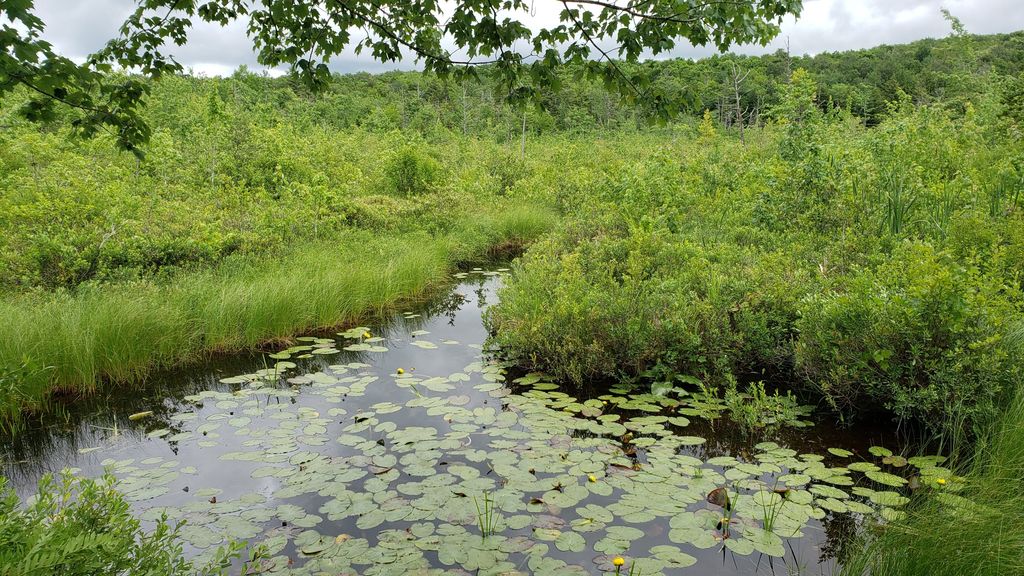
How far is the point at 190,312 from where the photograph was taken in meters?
6.63

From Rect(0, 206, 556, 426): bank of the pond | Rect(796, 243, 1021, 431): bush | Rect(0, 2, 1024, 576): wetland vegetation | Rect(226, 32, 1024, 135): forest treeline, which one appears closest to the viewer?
Rect(0, 2, 1024, 576): wetland vegetation

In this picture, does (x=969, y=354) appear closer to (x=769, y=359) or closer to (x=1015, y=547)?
(x=769, y=359)

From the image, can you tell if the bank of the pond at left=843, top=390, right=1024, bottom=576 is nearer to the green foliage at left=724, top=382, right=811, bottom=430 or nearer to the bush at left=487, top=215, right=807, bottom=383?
the green foliage at left=724, top=382, right=811, bottom=430

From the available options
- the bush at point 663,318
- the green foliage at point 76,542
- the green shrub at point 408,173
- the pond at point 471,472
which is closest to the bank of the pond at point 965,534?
the pond at point 471,472

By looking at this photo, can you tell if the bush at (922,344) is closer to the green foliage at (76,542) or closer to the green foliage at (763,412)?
the green foliage at (763,412)

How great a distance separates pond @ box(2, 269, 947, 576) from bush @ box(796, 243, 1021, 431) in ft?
1.44

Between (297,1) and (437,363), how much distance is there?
3.96 meters

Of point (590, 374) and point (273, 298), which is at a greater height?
point (273, 298)

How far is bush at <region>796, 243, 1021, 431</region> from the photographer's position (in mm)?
4062

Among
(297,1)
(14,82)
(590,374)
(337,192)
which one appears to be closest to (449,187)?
(337,192)

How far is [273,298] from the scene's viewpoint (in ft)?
23.4

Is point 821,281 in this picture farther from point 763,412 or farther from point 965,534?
point 965,534

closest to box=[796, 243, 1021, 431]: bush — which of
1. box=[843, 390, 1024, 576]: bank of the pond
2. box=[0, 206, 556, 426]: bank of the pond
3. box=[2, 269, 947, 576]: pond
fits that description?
box=[2, 269, 947, 576]: pond

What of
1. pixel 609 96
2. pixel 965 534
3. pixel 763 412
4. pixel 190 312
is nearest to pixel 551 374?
pixel 763 412
